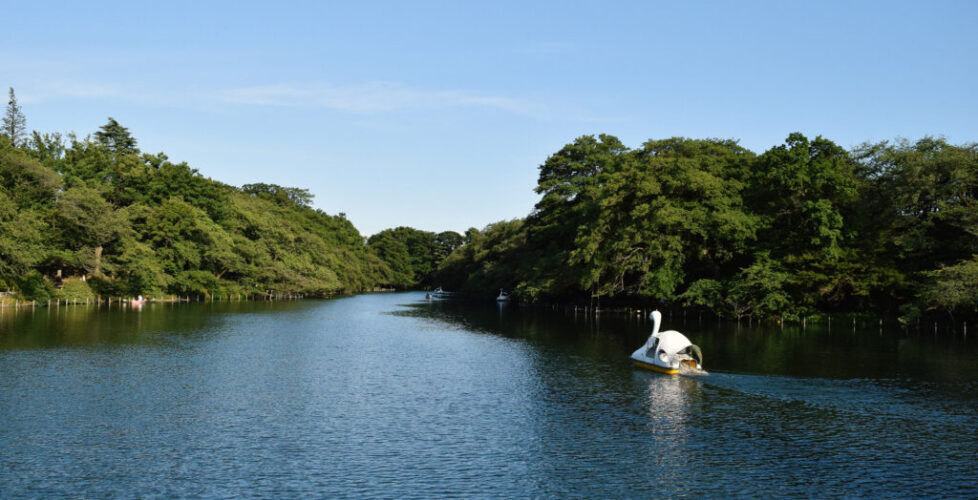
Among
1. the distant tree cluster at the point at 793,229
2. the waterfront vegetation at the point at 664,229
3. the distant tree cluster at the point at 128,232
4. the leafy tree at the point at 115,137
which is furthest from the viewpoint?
the leafy tree at the point at 115,137

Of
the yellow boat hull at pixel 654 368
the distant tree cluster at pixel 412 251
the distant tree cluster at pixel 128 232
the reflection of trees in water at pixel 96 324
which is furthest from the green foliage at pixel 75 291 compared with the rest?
the distant tree cluster at pixel 412 251

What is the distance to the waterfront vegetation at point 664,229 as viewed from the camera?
46.4 metres

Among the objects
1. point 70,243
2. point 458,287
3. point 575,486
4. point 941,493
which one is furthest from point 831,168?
point 458,287

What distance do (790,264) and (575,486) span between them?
42.0 meters

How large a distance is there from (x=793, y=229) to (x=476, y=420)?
4082cm

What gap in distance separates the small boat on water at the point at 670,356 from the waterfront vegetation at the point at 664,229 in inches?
831

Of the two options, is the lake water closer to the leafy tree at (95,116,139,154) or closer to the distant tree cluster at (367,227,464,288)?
the leafy tree at (95,116,139,154)

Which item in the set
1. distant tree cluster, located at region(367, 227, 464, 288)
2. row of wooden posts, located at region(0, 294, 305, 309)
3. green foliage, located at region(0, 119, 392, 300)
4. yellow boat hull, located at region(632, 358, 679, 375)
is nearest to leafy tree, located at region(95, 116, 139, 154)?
green foliage, located at region(0, 119, 392, 300)

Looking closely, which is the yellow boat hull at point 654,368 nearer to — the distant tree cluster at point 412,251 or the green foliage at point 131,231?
the green foliage at point 131,231

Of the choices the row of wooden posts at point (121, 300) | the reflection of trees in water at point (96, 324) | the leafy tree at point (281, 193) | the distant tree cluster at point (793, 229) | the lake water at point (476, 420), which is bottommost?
the lake water at point (476, 420)

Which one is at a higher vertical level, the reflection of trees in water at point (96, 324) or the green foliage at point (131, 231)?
the green foliage at point (131, 231)

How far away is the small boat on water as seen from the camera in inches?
1115

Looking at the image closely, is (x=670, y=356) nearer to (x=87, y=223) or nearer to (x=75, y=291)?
(x=87, y=223)

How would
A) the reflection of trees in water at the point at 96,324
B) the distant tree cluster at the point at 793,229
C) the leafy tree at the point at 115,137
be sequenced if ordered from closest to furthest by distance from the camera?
the reflection of trees in water at the point at 96,324 < the distant tree cluster at the point at 793,229 < the leafy tree at the point at 115,137
